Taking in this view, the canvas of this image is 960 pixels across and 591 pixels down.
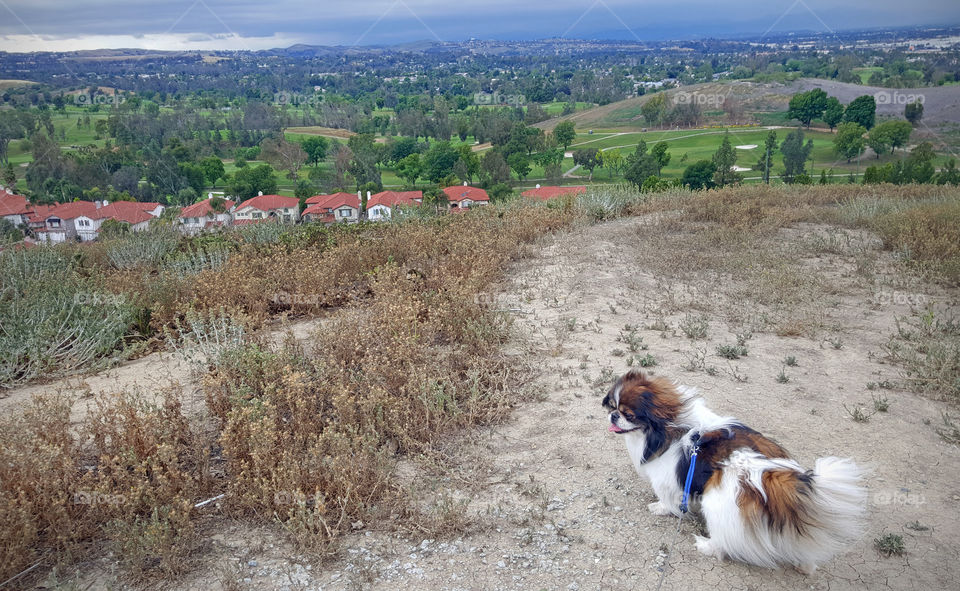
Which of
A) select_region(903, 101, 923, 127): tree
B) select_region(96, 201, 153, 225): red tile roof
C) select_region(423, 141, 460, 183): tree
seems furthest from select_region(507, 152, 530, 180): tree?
select_region(903, 101, 923, 127): tree

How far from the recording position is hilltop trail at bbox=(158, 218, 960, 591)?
9.78 feet

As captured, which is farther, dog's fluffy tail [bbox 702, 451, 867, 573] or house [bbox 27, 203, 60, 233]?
house [bbox 27, 203, 60, 233]

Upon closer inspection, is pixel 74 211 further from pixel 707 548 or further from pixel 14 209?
pixel 707 548

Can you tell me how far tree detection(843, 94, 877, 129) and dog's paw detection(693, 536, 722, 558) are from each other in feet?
223

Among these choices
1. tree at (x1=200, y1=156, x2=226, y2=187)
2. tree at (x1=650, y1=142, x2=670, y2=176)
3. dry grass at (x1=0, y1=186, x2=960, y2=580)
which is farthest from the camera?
tree at (x1=200, y1=156, x2=226, y2=187)

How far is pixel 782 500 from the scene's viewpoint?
2.70 meters

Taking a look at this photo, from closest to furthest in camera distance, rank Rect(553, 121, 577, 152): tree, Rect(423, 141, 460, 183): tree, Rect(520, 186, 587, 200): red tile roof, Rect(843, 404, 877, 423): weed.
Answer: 1. Rect(843, 404, 877, 423): weed
2. Rect(520, 186, 587, 200): red tile roof
3. Rect(423, 141, 460, 183): tree
4. Rect(553, 121, 577, 152): tree

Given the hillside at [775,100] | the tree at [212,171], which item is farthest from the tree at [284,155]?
the hillside at [775,100]

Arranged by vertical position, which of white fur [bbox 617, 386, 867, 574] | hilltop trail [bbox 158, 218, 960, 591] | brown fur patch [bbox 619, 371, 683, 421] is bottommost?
hilltop trail [bbox 158, 218, 960, 591]

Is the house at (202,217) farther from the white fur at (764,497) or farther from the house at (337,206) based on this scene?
the white fur at (764,497)

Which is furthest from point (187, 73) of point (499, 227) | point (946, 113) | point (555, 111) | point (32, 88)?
point (499, 227)

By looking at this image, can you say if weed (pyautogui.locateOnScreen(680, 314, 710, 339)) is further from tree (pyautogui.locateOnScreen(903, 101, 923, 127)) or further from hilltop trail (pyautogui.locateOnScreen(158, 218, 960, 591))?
tree (pyautogui.locateOnScreen(903, 101, 923, 127))

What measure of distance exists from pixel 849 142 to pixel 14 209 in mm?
58415

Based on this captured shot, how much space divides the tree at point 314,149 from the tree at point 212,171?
1184 cm
